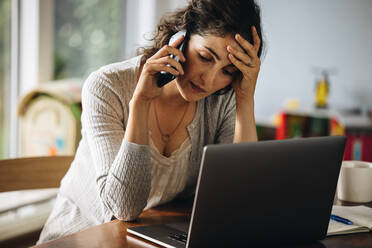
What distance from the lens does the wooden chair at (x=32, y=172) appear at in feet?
4.60

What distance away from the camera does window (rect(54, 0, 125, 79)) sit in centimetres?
330

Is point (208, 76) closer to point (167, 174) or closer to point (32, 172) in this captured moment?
point (167, 174)

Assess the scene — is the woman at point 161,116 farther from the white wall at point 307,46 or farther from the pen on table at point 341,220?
the white wall at point 307,46

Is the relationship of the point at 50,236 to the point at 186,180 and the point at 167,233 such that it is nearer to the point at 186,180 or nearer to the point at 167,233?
the point at 186,180

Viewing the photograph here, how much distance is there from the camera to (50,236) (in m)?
1.34

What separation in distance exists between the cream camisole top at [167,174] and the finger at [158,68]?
9.0 inches

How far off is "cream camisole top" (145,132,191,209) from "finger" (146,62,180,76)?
0.23 metres

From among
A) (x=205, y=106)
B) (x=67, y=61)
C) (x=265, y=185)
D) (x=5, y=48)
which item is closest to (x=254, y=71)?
(x=205, y=106)

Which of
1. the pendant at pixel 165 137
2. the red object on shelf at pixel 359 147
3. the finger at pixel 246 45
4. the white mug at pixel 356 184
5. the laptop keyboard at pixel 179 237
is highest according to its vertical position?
the finger at pixel 246 45

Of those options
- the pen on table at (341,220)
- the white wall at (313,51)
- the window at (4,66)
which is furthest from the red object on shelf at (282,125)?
the pen on table at (341,220)

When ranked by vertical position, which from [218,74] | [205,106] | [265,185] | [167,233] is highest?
[218,74]

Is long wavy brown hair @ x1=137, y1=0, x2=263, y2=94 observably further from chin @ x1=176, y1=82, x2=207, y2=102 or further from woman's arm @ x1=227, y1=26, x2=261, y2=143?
chin @ x1=176, y1=82, x2=207, y2=102

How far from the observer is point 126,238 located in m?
0.92

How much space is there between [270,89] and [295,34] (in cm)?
56
